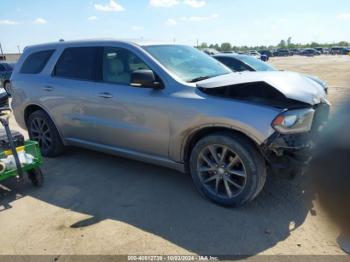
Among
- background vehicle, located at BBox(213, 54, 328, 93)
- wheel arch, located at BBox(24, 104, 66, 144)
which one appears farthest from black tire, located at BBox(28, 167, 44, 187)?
background vehicle, located at BBox(213, 54, 328, 93)

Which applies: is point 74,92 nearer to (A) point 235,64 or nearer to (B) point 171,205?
(B) point 171,205

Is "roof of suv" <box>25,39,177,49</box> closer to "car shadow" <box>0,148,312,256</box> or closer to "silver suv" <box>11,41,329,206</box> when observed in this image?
"silver suv" <box>11,41,329,206</box>

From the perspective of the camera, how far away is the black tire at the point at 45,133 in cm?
540

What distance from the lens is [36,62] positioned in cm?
555

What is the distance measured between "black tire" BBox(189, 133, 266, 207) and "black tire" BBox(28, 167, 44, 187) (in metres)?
2.11

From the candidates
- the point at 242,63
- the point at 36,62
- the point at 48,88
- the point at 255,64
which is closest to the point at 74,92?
the point at 48,88

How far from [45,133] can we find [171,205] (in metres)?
2.84

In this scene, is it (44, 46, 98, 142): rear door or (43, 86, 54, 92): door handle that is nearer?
(44, 46, 98, 142): rear door

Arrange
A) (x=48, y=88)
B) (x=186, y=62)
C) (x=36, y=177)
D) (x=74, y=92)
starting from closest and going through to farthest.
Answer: (x=186, y=62) → (x=36, y=177) → (x=74, y=92) → (x=48, y=88)

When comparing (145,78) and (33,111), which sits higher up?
(145,78)

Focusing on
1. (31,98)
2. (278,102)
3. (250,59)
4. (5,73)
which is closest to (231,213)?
(278,102)

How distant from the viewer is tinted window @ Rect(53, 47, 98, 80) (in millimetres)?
4758

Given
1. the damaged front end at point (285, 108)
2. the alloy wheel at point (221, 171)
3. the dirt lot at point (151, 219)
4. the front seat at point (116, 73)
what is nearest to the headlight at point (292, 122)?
the damaged front end at point (285, 108)

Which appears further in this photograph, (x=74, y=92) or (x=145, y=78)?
(x=74, y=92)
